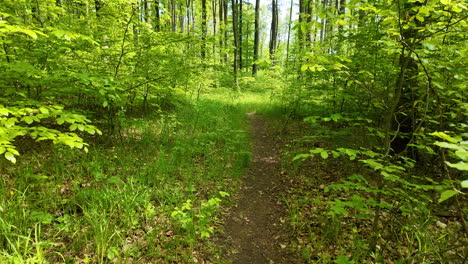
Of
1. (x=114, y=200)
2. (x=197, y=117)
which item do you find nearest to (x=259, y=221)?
(x=114, y=200)

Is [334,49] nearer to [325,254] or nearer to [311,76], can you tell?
[311,76]

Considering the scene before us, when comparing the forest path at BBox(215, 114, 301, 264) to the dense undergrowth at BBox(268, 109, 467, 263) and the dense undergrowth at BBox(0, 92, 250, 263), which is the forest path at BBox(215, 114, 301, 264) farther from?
the dense undergrowth at BBox(0, 92, 250, 263)

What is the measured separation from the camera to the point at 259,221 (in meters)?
4.20

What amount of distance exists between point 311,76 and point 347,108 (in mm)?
1473

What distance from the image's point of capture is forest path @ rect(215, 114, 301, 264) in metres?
3.45

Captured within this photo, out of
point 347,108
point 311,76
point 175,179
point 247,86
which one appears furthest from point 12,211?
point 247,86

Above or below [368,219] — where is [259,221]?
below

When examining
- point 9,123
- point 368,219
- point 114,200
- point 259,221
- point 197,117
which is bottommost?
point 259,221

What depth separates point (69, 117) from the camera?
9.32ft

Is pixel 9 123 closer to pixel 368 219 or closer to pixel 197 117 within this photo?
pixel 368 219

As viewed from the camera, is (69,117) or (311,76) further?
(311,76)

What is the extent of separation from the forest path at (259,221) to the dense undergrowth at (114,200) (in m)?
0.33

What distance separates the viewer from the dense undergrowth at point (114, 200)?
112 inches

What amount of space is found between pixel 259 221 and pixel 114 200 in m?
2.50
